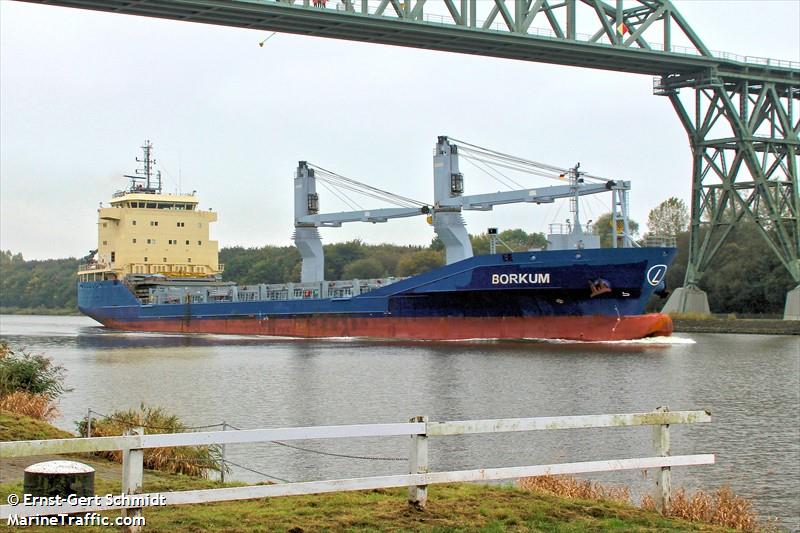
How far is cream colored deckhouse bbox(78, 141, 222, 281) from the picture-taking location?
5303 cm

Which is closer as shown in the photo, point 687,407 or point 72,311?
point 687,407

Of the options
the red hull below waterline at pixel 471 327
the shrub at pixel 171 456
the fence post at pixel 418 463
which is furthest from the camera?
the red hull below waterline at pixel 471 327

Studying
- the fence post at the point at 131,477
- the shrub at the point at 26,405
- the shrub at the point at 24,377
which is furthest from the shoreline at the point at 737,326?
the fence post at the point at 131,477

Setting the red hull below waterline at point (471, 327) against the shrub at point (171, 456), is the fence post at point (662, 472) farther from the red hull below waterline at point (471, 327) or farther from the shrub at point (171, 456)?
the red hull below waterline at point (471, 327)

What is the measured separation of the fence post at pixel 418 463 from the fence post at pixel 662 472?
6.26 feet

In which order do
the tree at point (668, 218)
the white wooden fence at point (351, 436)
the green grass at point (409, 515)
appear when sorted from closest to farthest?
the white wooden fence at point (351, 436)
the green grass at point (409, 515)
the tree at point (668, 218)

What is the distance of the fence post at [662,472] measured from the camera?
7.64 meters

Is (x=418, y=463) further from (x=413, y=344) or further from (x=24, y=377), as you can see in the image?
(x=413, y=344)

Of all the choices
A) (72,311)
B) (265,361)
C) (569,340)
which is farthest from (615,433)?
(72,311)

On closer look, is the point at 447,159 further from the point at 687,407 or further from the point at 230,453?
the point at 230,453

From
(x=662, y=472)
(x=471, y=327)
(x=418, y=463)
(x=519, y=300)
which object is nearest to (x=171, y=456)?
(x=418, y=463)

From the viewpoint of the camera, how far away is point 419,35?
3688cm

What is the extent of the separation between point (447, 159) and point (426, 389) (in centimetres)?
2005

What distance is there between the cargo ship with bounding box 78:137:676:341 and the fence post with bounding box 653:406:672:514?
2431 cm
